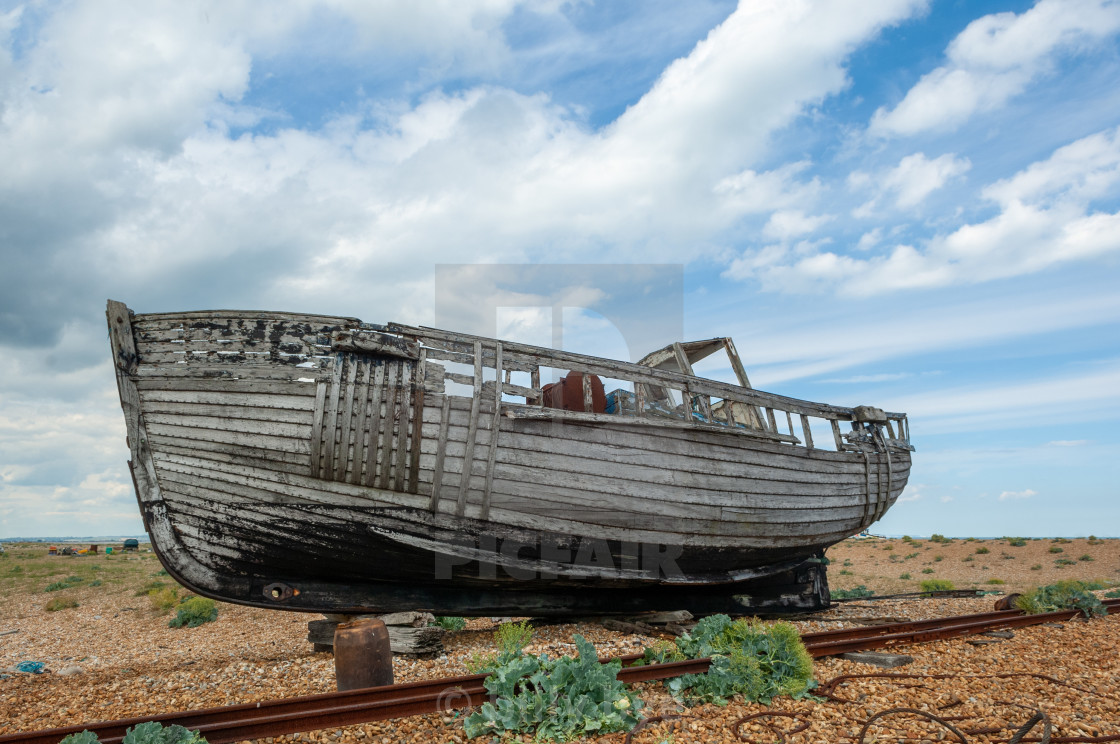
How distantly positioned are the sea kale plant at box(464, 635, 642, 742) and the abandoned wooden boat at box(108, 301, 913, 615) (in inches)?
110

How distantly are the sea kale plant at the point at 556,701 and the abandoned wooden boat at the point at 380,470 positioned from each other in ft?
9.18

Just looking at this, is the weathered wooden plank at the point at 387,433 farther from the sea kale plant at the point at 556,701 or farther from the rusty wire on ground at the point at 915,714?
the rusty wire on ground at the point at 915,714

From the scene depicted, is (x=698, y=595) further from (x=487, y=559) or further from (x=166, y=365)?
(x=166, y=365)

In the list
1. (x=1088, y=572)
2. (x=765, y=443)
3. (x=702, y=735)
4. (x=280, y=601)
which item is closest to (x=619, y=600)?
(x=765, y=443)

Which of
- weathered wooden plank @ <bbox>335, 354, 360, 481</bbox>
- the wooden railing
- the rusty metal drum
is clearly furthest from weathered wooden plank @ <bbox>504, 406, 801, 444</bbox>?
the rusty metal drum

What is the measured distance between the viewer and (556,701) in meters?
3.74

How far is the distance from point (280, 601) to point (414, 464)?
6.94 feet

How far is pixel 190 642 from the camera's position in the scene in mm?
10000

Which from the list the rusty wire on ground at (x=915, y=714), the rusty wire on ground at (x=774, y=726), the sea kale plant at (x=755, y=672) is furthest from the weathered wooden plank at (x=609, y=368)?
the rusty wire on ground at (x=915, y=714)

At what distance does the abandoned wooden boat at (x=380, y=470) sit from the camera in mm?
6445

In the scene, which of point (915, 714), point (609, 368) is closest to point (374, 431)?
point (609, 368)

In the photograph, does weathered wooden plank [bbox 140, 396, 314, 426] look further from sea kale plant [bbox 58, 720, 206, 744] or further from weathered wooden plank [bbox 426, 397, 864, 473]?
sea kale plant [bbox 58, 720, 206, 744]

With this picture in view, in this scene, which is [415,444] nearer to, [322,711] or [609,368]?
[609,368]

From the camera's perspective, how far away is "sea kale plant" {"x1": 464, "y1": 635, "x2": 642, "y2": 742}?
358 centimetres
